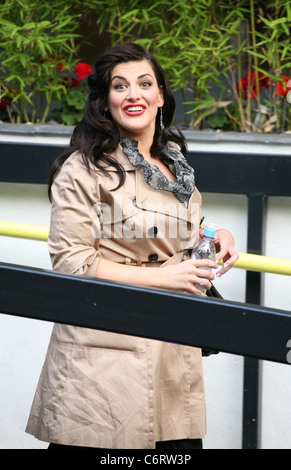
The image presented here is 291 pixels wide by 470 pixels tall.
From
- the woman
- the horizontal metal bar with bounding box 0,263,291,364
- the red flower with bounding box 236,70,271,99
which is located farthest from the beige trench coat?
the red flower with bounding box 236,70,271,99

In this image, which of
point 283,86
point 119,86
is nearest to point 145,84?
point 119,86

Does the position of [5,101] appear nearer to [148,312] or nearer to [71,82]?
[71,82]

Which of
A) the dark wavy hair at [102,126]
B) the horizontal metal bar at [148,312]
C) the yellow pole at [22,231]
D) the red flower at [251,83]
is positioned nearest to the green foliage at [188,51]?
the red flower at [251,83]

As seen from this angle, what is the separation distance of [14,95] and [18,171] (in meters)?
0.56

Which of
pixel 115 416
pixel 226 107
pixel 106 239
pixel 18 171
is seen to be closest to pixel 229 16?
pixel 226 107

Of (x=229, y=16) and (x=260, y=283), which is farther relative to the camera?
(x=229, y=16)

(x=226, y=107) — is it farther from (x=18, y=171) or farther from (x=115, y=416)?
(x=115, y=416)

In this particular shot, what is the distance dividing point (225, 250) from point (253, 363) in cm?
98

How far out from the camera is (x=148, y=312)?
101 centimetres

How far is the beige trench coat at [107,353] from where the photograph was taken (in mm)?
1809

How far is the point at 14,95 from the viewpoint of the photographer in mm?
3340

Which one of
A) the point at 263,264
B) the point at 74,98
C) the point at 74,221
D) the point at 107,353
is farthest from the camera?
the point at 74,98

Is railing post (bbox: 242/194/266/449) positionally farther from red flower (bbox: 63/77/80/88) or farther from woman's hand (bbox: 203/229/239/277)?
red flower (bbox: 63/77/80/88)

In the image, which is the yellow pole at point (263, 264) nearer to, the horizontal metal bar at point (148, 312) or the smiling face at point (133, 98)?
the smiling face at point (133, 98)
